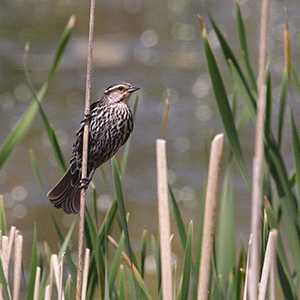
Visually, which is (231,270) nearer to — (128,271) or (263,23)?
(128,271)

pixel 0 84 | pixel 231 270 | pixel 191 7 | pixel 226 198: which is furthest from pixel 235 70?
pixel 191 7

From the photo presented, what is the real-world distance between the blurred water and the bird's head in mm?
2643

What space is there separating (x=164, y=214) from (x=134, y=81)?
6.74 meters

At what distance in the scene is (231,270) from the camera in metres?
2.94

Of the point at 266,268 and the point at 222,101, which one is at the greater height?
the point at 222,101

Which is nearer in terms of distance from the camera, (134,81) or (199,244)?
(199,244)

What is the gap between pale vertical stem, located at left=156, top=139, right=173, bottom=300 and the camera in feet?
7.13

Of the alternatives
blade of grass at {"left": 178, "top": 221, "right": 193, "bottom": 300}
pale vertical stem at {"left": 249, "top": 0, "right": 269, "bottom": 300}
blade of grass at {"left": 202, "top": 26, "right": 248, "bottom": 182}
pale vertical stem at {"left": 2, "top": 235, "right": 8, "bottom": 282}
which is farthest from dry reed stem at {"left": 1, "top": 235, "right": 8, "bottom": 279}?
pale vertical stem at {"left": 249, "top": 0, "right": 269, "bottom": 300}

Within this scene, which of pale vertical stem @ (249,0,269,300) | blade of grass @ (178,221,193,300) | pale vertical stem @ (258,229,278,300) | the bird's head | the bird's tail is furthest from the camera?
the bird's head

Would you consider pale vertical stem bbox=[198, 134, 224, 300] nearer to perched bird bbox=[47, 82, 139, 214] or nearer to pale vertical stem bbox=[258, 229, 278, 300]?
pale vertical stem bbox=[258, 229, 278, 300]

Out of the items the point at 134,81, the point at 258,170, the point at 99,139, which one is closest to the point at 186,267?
the point at 258,170

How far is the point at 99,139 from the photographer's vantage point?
311cm

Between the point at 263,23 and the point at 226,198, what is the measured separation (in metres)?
0.84

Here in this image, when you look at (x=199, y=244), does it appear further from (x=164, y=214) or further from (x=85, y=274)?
(x=164, y=214)
